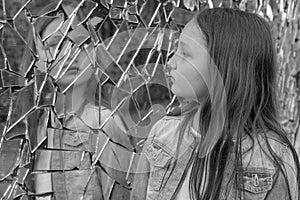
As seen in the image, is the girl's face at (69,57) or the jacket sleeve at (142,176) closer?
the girl's face at (69,57)

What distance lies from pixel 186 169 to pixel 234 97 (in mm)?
208

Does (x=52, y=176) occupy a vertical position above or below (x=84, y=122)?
below

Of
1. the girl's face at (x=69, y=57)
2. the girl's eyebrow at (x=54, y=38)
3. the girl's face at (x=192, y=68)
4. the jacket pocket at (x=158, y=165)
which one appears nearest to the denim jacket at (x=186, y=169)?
the jacket pocket at (x=158, y=165)

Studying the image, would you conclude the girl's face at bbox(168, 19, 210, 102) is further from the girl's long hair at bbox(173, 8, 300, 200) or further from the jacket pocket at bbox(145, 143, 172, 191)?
the jacket pocket at bbox(145, 143, 172, 191)

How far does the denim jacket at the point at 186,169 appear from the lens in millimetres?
1393

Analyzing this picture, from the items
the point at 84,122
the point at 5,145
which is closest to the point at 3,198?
the point at 5,145

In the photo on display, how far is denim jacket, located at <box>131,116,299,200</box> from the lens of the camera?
1.39m

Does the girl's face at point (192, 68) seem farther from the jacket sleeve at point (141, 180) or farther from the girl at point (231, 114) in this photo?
the jacket sleeve at point (141, 180)

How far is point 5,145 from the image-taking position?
51.5 inches

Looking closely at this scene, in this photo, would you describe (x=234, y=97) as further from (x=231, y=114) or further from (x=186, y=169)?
(x=186, y=169)

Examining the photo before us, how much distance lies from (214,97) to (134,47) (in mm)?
349

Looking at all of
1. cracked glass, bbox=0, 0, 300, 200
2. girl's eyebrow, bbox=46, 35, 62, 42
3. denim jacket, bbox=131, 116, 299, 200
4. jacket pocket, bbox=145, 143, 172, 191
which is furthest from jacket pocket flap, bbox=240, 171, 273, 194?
girl's eyebrow, bbox=46, 35, 62, 42

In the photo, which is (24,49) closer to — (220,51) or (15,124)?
(15,124)

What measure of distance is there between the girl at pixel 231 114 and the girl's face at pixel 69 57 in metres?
0.21
